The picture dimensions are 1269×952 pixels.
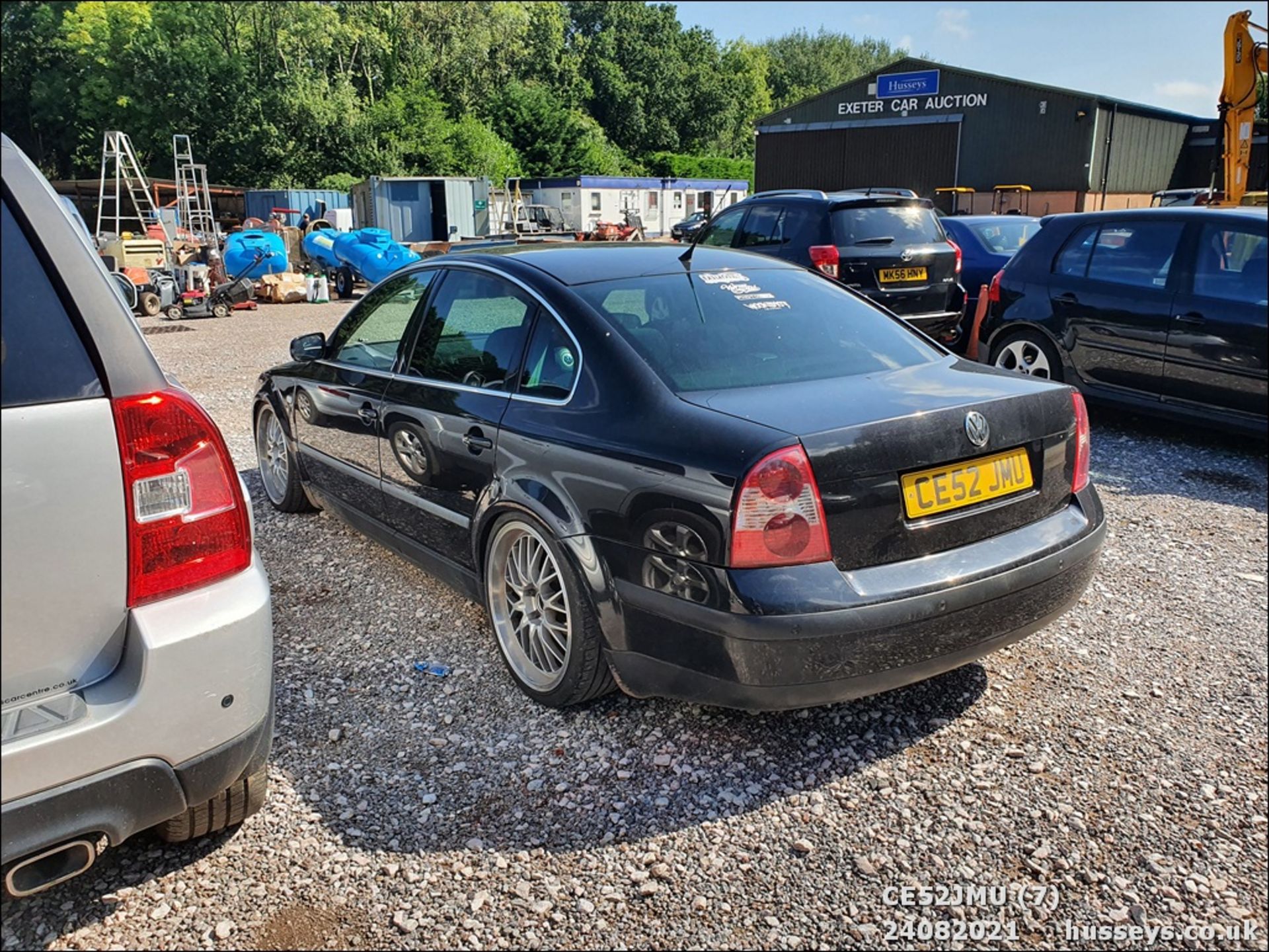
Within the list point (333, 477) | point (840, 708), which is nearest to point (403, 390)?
point (333, 477)

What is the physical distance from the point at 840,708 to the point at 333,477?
2.60 m

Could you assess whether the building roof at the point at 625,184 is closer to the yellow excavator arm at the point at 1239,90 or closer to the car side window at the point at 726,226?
the yellow excavator arm at the point at 1239,90

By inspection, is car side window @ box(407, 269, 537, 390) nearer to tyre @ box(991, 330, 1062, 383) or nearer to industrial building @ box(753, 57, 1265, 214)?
tyre @ box(991, 330, 1062, 383)

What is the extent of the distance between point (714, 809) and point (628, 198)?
42987 mm

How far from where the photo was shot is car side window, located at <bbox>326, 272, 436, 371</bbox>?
164 inches

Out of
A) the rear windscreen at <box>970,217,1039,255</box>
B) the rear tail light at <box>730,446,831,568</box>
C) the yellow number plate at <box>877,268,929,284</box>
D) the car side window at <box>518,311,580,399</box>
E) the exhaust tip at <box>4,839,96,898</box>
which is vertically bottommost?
the exhaust tip at <box>4,839,96,898</box>

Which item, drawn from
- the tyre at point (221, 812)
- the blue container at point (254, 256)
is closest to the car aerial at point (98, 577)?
the tyre at point (221, 812)

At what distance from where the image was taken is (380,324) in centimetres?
443

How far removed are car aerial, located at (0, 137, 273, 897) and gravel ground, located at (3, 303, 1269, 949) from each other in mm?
461

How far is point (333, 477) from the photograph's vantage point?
14.9ft

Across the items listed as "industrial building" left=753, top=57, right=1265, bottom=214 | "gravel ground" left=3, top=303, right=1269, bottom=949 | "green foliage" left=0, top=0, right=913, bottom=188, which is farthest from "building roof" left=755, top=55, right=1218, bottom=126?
"gravel ground" left=3, top=303, right=1269, bottom=949

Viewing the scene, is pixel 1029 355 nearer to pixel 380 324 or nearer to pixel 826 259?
pixel 826 259

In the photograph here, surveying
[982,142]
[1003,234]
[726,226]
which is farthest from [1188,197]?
[726,226]

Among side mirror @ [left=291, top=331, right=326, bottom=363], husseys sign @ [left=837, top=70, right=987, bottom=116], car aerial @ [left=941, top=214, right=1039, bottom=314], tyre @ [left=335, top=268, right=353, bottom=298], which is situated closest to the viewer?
side mirror @ [left=291, top=331, right=326, bottom=363]
